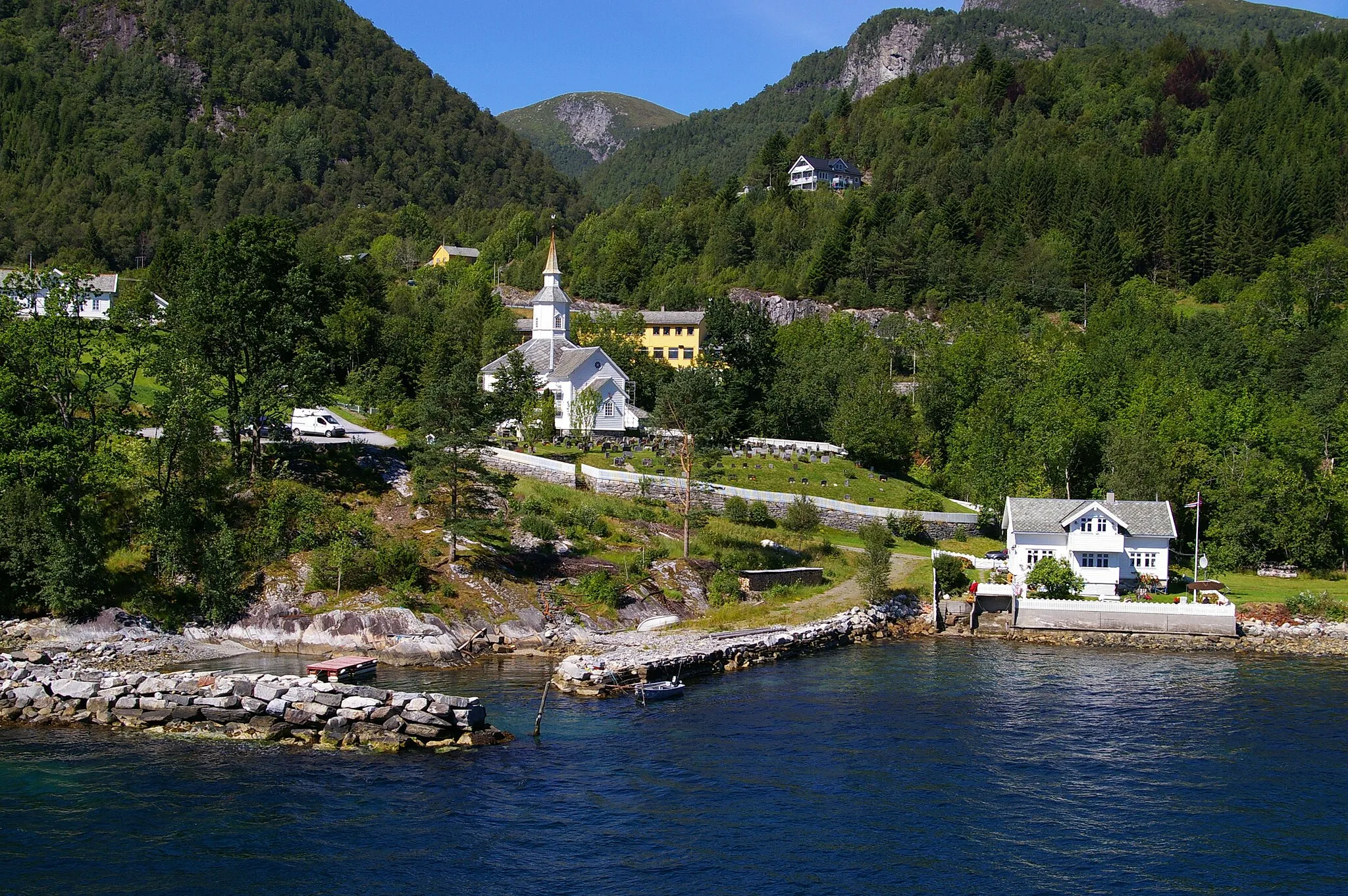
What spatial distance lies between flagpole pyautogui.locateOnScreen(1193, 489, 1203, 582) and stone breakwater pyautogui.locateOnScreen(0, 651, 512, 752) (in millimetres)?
40518

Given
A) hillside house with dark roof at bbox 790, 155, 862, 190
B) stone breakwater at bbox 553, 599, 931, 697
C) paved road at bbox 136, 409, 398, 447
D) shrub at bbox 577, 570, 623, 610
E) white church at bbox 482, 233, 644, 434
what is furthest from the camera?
hillside house with dark roof at bbox 790, 155, 862, 190

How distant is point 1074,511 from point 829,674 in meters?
20.6

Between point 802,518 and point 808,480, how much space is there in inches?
417

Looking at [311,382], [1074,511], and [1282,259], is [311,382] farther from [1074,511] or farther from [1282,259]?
[1282,259]

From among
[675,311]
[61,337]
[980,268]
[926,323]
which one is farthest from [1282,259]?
[61,337]

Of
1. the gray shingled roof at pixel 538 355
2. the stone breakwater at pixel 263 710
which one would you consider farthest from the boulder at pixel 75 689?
the gray shingled roof at pixel 538 355

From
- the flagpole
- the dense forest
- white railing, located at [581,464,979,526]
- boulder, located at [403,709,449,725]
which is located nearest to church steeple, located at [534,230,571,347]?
the dense forest

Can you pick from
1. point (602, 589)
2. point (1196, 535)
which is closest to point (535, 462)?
point (602, 589)

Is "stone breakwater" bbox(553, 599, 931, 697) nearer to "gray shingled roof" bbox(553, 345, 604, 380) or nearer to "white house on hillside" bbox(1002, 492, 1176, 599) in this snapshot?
"white house on hillside" bbox(1002, 492, 1176, 599)

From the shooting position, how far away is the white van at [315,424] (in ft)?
197

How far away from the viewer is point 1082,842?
27.3 metres

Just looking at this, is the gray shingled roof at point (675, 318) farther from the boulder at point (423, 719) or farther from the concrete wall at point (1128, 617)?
the boulder at point (423, 719)

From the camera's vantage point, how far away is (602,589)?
4731 cm

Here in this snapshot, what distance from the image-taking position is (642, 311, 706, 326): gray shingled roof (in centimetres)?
10631
